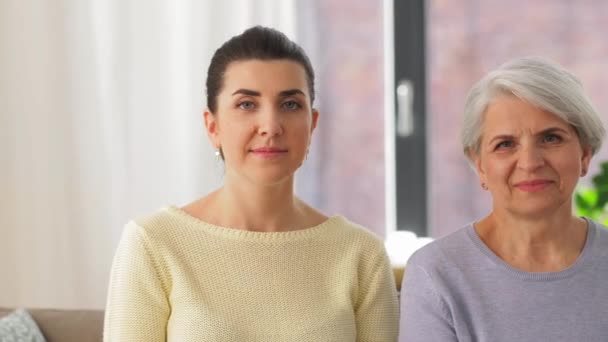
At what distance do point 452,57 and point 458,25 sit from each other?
14 cm

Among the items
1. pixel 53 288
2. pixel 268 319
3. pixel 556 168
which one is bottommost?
pixel 53 288

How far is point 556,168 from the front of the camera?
180 cm

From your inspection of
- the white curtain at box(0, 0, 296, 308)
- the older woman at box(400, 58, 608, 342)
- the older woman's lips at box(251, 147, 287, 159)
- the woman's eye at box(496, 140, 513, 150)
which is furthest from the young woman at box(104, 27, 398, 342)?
the white curtain at box(0, 0, 296, 308)

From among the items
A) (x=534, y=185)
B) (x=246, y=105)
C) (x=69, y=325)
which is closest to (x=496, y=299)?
(x=534, y=185)

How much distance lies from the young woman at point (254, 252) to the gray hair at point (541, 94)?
38cm

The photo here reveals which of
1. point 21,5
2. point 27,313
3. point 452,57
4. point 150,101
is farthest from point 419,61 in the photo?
point 27,313

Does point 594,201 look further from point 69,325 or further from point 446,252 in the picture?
point 69,325

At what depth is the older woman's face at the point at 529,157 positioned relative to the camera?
1.79 metres

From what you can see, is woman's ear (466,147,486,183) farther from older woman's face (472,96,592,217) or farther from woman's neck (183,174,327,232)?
woman's neck (183,174,327,232)

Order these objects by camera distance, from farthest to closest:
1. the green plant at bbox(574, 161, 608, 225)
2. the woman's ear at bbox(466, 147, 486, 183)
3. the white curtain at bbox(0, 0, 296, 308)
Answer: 1. the white curtain at bbox(0, 0, 296, 308)
2. the green plant at bbox(574, 161, 608, 225)
3. the woman's ear at bbox(466, 147, 486, 183)

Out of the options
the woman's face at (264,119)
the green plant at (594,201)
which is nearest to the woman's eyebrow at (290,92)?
the woman's face at (264,119)

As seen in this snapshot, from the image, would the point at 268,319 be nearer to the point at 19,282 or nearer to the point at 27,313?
the point at 27,313

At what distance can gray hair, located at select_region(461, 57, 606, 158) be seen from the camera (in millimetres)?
1797

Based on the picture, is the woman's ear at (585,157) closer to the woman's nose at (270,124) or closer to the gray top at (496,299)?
the gray top at (496,299)
